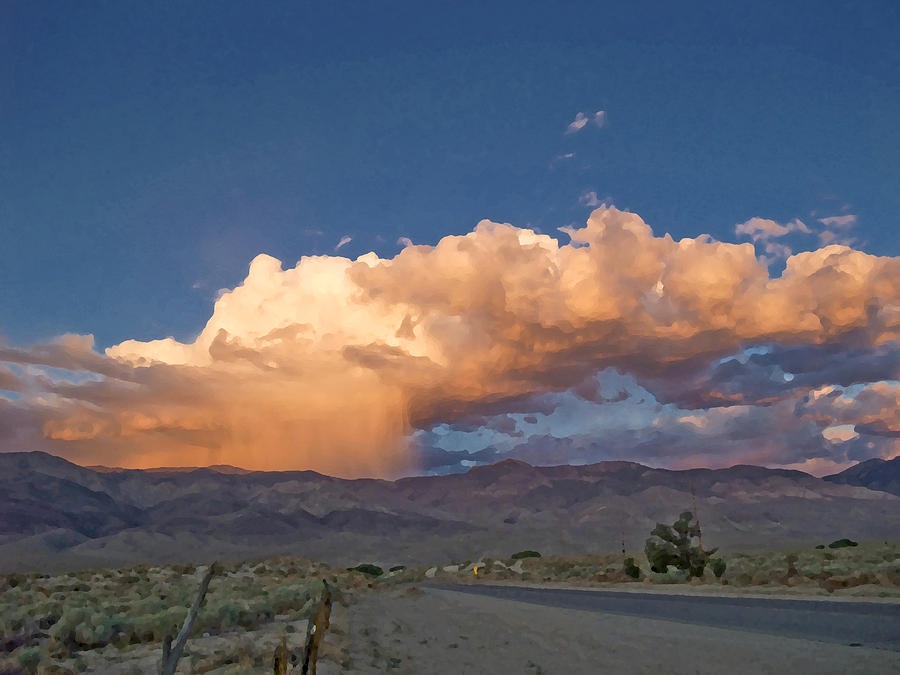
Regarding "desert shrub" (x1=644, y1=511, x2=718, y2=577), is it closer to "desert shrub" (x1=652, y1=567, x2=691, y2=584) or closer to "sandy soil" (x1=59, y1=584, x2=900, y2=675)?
"desert shrub" (x1=652, y1=567, x2=691, y2=584)

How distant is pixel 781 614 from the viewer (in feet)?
71.9

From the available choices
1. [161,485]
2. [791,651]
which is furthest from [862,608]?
[161,485]

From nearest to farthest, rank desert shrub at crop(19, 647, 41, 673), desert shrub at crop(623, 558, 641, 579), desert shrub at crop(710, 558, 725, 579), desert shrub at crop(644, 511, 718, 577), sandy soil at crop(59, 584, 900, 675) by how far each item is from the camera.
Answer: sandy soil at crop(59, 584, 900, 675) → desert shrub at crop(19, 647, 41, 673) → desert shrub at crop(710, 558, 725, 579) → desert shrub at crop(644, 511, 718, 577) → desert shrub at crop(623, 558, 641, 579)

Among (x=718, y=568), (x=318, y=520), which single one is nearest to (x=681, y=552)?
(x=718, y=568)

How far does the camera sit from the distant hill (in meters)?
123

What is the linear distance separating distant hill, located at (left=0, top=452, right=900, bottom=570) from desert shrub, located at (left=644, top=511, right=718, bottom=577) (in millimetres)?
70584

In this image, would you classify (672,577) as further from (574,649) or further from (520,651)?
(520,651)

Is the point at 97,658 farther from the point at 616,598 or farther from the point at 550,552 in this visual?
the point at 550,552

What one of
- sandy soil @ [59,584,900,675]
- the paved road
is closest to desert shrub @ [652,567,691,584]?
the paved road

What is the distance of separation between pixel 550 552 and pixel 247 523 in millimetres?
62024

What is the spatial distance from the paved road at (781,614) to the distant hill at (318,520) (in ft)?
273

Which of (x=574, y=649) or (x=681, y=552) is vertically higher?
(x=681, y=552)

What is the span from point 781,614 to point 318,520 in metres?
150

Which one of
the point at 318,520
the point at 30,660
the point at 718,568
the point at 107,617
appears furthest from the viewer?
the point at 318,520
